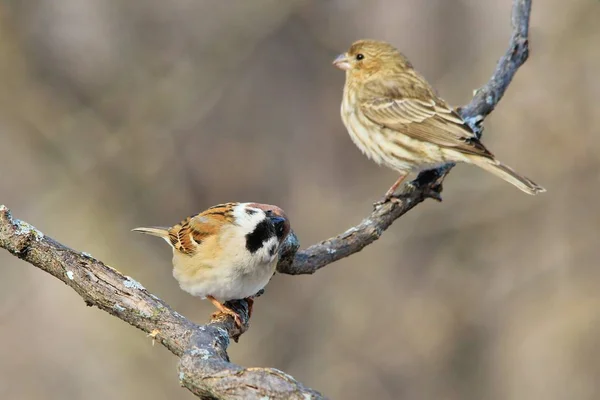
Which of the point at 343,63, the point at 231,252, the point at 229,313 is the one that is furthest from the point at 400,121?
the point at 229,313

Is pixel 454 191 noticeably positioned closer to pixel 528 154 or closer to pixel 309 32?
pixel 528 154

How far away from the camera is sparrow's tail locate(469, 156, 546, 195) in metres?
5.54

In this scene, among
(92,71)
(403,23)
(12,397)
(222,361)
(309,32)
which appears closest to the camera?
(222,361)

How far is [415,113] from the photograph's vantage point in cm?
664

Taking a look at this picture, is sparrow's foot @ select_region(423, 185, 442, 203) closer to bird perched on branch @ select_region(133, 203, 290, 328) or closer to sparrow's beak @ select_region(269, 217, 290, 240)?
bird perched on branch @ select_region(133, 203, 290, 328)

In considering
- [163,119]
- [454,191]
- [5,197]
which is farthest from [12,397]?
[454,191]

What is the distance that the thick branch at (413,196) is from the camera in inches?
184

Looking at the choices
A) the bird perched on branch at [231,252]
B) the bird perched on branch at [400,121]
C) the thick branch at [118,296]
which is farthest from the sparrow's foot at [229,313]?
the bird perched on branch at [400,121]

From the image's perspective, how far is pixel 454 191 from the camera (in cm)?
975

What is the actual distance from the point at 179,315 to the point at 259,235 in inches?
44.6

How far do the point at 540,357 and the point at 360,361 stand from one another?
208 cm

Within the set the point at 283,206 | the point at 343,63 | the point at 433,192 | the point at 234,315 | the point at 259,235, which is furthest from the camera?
the point at 283,206

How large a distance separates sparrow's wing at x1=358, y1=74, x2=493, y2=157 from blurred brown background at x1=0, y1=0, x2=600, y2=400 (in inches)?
119

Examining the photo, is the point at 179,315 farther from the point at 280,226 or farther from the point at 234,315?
the point at 280,226
